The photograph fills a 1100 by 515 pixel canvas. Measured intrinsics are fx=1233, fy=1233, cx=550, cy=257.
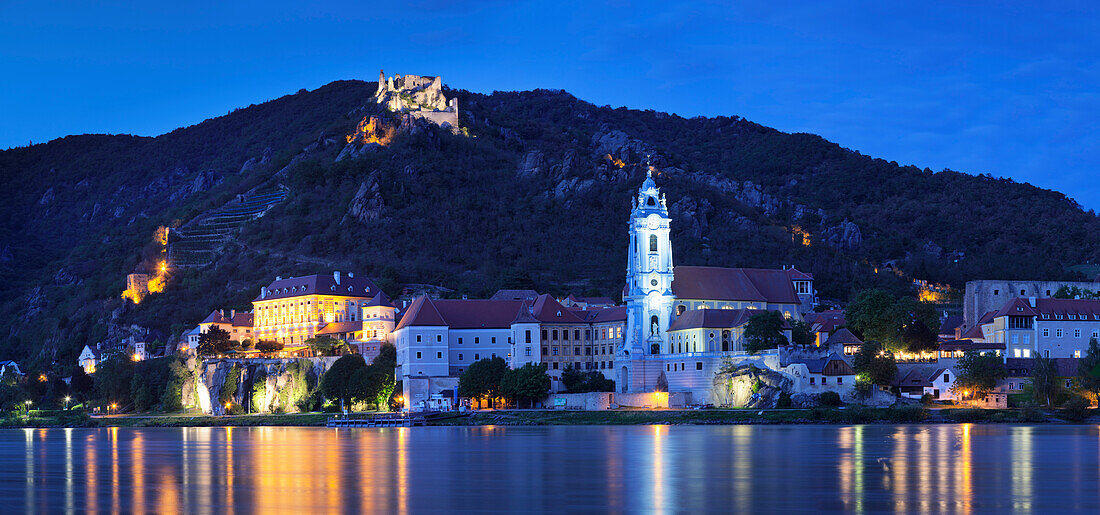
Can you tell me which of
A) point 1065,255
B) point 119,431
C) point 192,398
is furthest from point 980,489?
point 1065,255

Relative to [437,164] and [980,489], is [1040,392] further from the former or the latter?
[437,164]

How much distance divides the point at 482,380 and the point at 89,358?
203 feet

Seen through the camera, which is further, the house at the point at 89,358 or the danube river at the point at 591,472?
the house at the point at 89,358

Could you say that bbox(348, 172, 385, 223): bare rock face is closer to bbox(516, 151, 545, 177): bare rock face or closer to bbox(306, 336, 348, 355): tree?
bbox(516, 151, 545, 177): bare rock face

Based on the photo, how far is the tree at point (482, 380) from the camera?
3533 inches

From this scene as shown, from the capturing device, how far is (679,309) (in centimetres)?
9656

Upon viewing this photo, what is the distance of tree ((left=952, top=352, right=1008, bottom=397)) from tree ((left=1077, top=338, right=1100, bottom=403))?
14.9ft

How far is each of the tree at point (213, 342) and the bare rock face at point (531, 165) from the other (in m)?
75.5

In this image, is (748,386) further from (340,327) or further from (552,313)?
(340,327)

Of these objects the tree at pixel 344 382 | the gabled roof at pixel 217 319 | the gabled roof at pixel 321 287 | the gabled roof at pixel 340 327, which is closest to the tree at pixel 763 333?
the tree at pixel 344 382

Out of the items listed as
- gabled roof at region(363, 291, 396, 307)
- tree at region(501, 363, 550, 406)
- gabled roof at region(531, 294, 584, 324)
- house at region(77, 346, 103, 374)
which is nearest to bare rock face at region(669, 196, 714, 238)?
gabled roof at region(363, 291, 396, 307)

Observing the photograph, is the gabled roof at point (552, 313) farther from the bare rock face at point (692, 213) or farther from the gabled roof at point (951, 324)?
the bare rock face at point (692, 213)

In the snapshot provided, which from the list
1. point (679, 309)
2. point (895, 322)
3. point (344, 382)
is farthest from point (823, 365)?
point (344, 382)

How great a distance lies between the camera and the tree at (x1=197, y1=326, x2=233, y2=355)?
→ 10900cm
